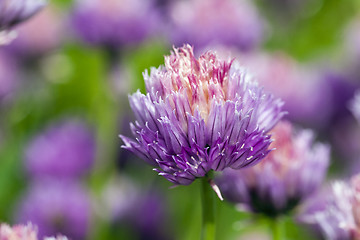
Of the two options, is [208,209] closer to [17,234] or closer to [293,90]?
[17,234]

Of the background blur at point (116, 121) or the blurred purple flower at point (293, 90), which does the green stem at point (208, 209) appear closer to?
the background blur at point (116, 121)

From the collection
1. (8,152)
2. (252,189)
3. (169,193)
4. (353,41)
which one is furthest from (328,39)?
(252,189)

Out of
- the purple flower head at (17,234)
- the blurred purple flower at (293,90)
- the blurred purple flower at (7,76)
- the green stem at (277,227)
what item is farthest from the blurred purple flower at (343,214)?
the blurred purple flower at (7,76)

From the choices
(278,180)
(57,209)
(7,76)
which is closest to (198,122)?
(278,180)

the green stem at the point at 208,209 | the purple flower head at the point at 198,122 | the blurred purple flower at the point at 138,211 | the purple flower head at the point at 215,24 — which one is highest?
the purple flower head at the point at 215,24

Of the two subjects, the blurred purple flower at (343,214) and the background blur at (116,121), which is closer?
the blurred purple flower at (343,214)

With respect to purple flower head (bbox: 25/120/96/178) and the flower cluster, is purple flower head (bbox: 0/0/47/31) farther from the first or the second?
purple flower head (bbox: 25/120/96/178)

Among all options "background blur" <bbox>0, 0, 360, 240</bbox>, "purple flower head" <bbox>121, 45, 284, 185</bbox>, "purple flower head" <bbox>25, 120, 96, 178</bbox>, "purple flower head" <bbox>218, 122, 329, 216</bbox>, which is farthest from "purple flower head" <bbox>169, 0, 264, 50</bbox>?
"purple flower head" <bbox>121, 45, 284, 185</bbox>

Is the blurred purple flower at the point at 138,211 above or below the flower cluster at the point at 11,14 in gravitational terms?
below
